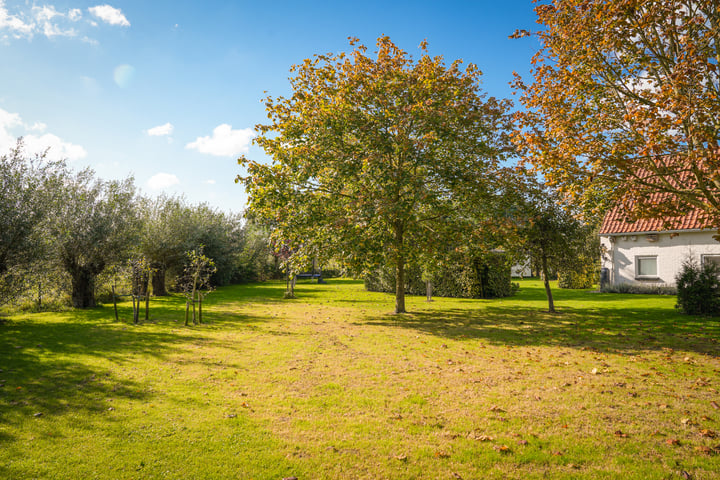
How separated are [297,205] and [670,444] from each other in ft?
39.0

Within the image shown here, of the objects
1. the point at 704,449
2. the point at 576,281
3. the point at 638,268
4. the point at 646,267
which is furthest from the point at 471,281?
the point at 704,449

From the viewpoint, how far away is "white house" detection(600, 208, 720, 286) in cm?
2009

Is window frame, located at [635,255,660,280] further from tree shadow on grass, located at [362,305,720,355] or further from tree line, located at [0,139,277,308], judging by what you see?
tree line, located at [0,139,277,308]

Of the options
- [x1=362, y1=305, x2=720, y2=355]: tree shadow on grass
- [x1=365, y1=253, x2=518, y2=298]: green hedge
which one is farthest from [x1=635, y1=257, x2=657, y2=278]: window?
[x1=362, y1=305, x2=720, y2=355]: tree shadow on grass

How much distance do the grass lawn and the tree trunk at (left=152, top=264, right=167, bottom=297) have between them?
44.7 feet

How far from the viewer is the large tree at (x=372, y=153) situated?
14102mm

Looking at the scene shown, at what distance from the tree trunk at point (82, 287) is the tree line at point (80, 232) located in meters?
0.04

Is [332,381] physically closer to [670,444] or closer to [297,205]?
[670,444]

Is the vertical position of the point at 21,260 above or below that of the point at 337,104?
below

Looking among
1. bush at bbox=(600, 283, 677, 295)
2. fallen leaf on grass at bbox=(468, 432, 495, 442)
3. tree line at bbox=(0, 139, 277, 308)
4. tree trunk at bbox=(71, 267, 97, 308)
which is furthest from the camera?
bush at bbox=(600, 283, 677, 295)

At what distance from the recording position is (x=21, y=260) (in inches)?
517

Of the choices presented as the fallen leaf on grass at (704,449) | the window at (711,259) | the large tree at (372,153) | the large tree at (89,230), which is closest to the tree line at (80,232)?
the large tree at (89,230)

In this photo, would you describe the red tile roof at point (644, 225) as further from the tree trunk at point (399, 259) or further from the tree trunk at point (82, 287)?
the tree trunk at point (82, 287)

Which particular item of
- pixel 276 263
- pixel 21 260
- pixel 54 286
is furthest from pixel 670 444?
pixel 276 263
